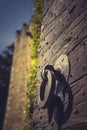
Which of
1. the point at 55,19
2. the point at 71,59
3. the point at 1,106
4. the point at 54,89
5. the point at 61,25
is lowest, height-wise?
the point at 54,89

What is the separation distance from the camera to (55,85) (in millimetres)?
2221

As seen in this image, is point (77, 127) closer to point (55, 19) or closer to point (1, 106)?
point (55, 19)

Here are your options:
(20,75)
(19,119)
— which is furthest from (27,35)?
(19,119)

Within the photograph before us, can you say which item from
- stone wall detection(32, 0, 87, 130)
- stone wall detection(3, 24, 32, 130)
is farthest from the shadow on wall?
stone wall detection(32, 0, 87, 130)

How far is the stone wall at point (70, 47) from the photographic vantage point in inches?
69.9

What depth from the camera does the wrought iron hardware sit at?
2.08m

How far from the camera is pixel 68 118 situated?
6.24 ft

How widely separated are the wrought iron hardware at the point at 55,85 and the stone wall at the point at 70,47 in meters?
0.07

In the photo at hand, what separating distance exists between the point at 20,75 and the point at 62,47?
10.9 metres

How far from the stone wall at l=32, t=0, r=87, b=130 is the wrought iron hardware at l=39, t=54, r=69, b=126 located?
7 cm

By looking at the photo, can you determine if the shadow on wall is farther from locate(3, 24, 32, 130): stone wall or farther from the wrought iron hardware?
the wrought iron hardware

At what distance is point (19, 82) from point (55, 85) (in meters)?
10.8

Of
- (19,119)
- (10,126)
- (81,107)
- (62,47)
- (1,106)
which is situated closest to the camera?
(81,107)

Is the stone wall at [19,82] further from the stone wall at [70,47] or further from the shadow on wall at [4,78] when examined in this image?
the stone wall at [70,47]
